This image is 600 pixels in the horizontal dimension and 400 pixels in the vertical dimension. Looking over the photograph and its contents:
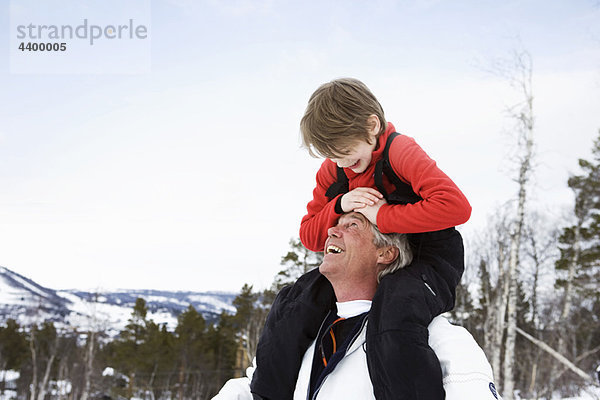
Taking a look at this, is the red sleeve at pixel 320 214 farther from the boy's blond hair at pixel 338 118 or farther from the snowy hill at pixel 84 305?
the snowy hill at pixel 84 305

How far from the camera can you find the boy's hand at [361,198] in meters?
1.86

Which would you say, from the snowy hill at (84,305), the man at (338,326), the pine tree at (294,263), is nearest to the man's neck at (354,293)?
the man at (338,326)

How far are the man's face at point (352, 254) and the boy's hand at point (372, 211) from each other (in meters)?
0.11

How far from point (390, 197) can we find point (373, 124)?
0.92 ft

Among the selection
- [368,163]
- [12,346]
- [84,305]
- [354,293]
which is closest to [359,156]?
[368,163]

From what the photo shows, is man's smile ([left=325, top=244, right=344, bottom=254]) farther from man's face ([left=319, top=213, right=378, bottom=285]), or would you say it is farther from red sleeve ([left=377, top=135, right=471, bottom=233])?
red sleeve ([left=377, top=135, right=471, bottom=233])

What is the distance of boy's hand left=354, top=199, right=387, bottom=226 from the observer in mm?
1844

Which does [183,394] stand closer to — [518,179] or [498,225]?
[498,225]

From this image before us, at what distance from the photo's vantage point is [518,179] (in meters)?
11.0

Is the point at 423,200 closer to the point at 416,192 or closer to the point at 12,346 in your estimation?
the point at 416,192

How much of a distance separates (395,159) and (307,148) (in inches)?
14.5

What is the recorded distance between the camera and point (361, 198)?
6.12 feet

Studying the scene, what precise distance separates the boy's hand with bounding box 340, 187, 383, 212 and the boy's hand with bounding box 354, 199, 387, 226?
0.04 feet

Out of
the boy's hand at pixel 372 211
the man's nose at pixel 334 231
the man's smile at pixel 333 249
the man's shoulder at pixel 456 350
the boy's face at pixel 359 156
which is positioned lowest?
the man's shoulder at pixel 456 350
